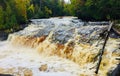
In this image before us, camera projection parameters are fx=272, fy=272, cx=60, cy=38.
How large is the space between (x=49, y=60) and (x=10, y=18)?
16039mm

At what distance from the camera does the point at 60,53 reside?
61.2 ft

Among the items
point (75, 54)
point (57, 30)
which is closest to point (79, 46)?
point (75, 54)

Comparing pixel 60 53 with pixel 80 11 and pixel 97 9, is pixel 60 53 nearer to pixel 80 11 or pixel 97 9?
pixel 97 9

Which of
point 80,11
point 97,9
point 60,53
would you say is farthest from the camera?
point 80,11

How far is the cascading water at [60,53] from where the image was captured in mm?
14891

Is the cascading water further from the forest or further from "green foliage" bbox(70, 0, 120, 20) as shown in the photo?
"green foliage" bbox(70, 0, 120, 20)

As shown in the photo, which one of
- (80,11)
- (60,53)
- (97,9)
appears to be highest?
(97,9)

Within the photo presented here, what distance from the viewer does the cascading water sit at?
14.9 m

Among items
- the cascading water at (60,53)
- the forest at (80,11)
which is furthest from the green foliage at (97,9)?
the cascading water at (60,53)

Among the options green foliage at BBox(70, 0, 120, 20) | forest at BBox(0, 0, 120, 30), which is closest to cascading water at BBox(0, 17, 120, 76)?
forest at BBox(0, 0, 120, 30)

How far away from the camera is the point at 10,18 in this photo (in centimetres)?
3238

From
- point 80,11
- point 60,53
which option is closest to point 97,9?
point 80,11

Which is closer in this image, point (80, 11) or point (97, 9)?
point (97, 9)

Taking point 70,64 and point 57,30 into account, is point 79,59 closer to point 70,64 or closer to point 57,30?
point 70,64
